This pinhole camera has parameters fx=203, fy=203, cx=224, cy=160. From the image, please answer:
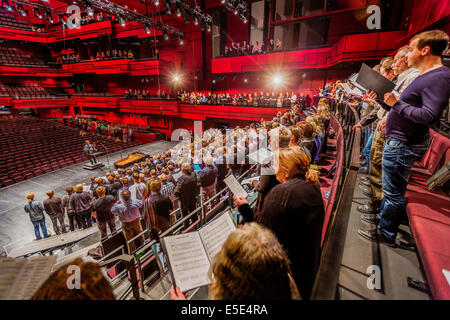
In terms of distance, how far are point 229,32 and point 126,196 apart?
50.0ft

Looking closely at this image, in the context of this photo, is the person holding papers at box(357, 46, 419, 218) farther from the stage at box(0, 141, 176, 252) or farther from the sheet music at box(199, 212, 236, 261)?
the stage at box(0, 141, 176, 252)

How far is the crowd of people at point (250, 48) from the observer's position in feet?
43.1

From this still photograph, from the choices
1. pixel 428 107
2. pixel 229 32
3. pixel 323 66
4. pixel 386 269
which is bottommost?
pixel 386 269

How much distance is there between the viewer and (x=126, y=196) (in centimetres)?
381

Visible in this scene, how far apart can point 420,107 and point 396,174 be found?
0.57m

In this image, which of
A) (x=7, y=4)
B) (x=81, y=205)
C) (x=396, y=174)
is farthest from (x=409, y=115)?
(x=7, y=4)

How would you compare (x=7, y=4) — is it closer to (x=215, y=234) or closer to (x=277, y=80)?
(x=277, y=80)

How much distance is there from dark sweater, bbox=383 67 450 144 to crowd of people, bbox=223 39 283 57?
12.8m

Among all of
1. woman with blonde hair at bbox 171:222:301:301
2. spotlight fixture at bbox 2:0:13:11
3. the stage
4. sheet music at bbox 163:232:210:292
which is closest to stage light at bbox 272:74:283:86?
the stage

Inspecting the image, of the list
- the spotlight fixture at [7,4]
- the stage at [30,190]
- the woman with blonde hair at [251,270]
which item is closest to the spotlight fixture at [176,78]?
the stage at [30,190]
